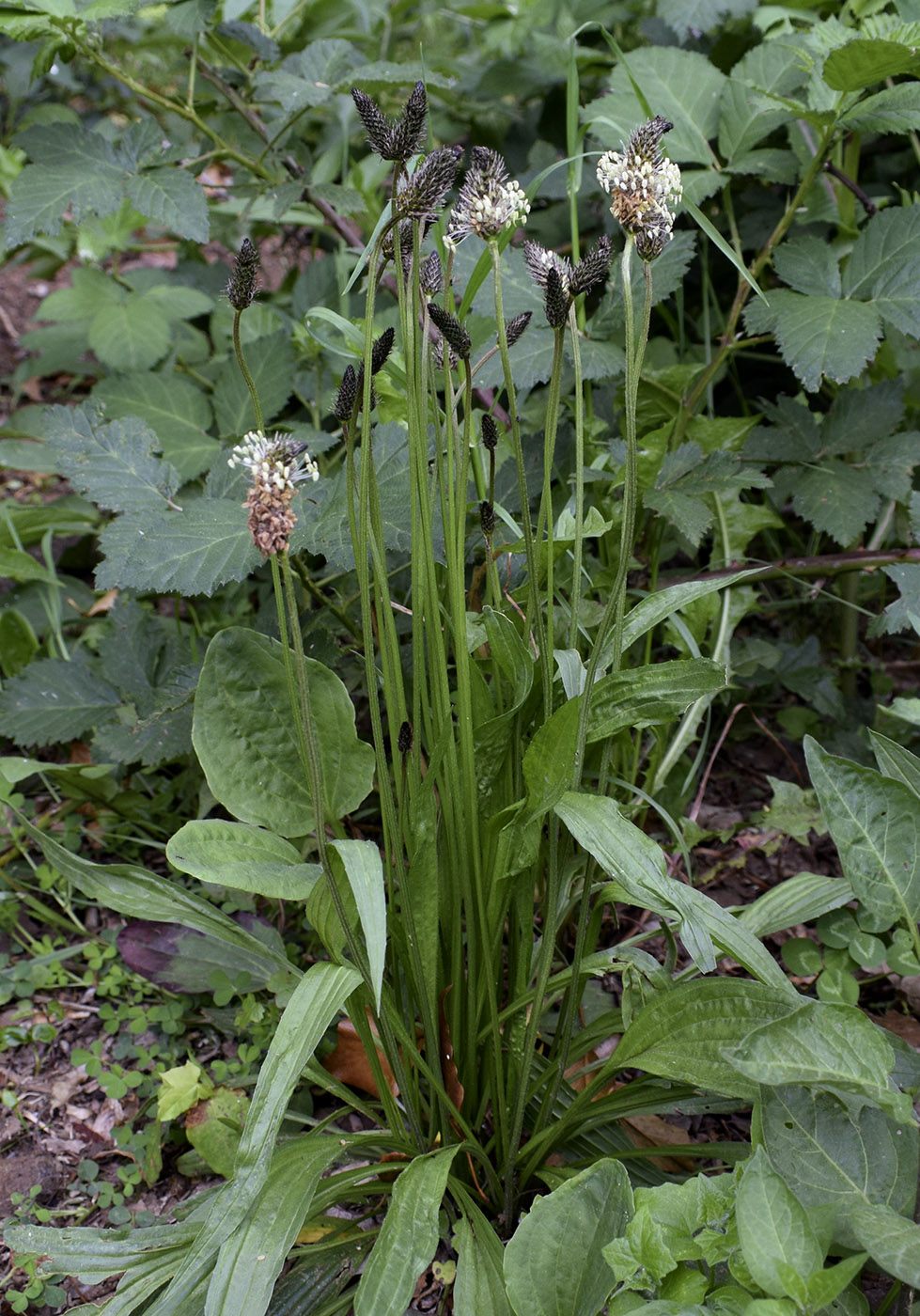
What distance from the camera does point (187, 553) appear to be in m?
1.42

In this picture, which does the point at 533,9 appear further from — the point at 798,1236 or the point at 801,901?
the point at 798,1236

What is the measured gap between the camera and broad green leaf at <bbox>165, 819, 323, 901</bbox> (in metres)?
0.99

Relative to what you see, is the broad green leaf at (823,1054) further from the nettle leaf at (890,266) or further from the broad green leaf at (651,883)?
the nettle leaf at (890,266)

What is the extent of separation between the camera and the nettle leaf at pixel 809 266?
1677mm

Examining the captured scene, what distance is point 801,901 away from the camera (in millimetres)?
1272

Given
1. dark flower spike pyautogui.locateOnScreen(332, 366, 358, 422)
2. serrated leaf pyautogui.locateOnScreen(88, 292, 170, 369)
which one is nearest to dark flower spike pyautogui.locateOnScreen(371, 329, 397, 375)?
dark flower spike pyautogui.locateOnScreen(332, 366, 358, 422)

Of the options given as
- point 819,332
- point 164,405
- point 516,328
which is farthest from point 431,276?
point 164,405

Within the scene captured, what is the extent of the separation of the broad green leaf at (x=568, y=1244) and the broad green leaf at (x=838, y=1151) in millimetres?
163

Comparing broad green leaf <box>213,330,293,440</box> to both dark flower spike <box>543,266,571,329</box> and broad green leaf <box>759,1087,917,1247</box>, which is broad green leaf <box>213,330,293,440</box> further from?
broad green leaf <box>759,1087,917,1247</box>

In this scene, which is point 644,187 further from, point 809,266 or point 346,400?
point 809,266

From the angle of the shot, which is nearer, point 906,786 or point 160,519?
point 906,786

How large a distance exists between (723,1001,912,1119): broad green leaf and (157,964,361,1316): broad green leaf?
1.20 ft

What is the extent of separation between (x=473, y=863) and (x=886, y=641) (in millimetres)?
1445

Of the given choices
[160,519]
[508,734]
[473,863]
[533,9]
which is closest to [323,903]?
[473,863]
